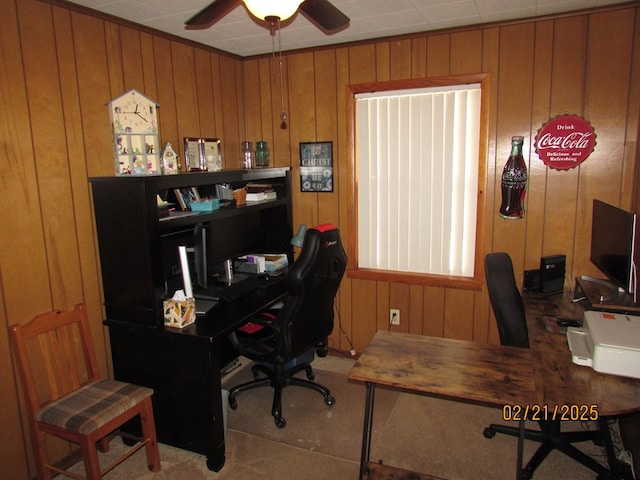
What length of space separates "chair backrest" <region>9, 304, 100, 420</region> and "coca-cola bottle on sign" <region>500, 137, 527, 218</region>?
2743 millimetres

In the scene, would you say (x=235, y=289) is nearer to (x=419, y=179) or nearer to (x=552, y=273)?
(x=419, y=179)

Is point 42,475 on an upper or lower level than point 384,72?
lower

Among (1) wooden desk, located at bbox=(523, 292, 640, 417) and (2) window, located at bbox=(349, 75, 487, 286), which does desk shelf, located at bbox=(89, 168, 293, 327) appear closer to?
(2) window, located at bbox=(349, 75, 487, 286)

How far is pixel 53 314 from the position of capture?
93.7 inches

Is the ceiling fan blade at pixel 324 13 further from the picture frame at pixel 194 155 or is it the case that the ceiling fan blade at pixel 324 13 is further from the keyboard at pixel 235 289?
the keyboard at pixel 235 289

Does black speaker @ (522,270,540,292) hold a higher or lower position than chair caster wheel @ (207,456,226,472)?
higher

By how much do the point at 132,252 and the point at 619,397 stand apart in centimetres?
232

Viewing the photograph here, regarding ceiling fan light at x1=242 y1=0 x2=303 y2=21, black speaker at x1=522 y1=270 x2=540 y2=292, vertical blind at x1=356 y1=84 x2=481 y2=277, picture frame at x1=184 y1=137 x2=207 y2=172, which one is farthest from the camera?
vertical blind at x1=356 y1=84 x2=481 y2=277

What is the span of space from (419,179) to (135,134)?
201 cm

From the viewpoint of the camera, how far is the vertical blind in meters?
3.32

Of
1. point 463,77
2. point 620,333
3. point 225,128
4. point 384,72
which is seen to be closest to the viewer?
point 620,333

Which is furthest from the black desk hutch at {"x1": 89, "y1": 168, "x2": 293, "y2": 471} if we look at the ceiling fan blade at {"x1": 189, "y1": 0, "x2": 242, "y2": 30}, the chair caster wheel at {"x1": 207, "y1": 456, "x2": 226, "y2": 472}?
the ceiling fan blade at {"x1": 189, "y1": 0, "x2": 242, "y2": 30}

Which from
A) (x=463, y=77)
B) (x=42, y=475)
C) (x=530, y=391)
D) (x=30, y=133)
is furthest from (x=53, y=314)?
(x=463, y=77)

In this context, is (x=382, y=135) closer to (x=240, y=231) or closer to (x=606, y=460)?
(x=240, y=231)
